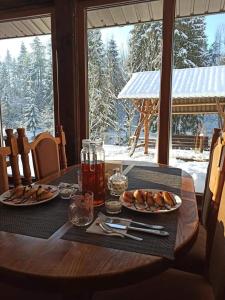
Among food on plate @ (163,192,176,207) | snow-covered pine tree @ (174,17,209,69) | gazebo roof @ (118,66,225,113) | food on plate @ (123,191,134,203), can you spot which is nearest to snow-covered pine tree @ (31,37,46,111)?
gazebo roof @ (118,66,225,113)

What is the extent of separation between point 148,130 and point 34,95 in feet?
4.45

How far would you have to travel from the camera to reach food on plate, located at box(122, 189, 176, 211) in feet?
3.82

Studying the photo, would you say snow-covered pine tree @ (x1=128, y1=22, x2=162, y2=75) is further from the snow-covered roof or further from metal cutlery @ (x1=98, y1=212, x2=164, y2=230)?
metal cutlery @ (x1=98, y1=212, x2=164, y2=230)

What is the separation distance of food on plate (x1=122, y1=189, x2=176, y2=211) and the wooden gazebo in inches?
57.7

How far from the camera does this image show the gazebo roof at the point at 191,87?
7.88 ft

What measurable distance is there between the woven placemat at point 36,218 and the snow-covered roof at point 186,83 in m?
1.66

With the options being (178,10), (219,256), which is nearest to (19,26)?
(178,10)

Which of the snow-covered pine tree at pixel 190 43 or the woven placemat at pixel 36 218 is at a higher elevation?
the snow-covered pine tree at pixel 190 43

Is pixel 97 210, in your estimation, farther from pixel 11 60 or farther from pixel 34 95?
pixel 11 60

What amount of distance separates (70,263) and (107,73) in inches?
88.7

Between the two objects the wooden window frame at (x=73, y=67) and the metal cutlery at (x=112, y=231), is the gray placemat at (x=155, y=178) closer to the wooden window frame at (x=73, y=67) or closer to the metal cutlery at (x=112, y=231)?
the metal cutlery at (x=112, y=231)

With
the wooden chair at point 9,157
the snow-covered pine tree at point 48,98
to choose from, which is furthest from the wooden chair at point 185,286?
the snow-covered pine tree at point 48,98

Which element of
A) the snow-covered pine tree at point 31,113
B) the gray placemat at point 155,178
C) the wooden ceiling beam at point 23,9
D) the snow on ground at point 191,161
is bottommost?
the snow on ground at point 191,161

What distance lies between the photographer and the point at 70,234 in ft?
3.11
